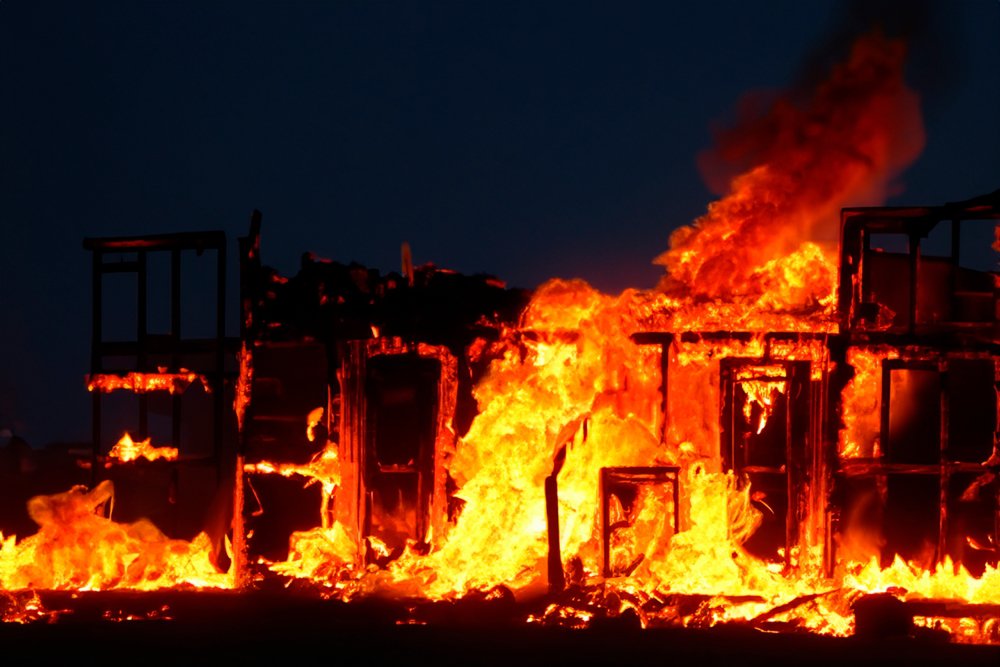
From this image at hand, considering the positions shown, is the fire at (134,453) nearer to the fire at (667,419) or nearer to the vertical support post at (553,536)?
the fire at (667,419)

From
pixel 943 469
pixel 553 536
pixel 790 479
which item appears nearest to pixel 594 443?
pixel 553 536

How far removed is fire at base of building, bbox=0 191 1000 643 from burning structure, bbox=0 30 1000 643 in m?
0.03

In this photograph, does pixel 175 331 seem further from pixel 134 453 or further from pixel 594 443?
pixel 594 443

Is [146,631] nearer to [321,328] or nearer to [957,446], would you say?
[321,328]

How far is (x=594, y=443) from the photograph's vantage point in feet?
42.3

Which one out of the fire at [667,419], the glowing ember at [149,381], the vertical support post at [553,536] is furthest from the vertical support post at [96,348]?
the vertical support post at [553,536]

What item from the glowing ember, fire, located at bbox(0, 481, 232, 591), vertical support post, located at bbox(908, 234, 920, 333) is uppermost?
vertical support post, located at bbox(908, 234, 920, 333)

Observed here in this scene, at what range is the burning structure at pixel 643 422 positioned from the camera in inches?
497

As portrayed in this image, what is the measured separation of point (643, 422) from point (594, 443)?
66 cm

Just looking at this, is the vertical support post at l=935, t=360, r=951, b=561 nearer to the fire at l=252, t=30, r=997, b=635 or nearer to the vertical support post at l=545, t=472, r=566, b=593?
the fire at l=252, t=30, r=997, b=635

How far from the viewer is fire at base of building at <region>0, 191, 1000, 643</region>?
41.2 feet

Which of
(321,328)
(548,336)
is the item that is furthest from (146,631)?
(548,336)

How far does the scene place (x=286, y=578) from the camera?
1316cm

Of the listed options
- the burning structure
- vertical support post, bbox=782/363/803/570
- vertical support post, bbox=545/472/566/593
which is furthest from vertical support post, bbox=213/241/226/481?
vertical support post, bbox=782/363/803/570
